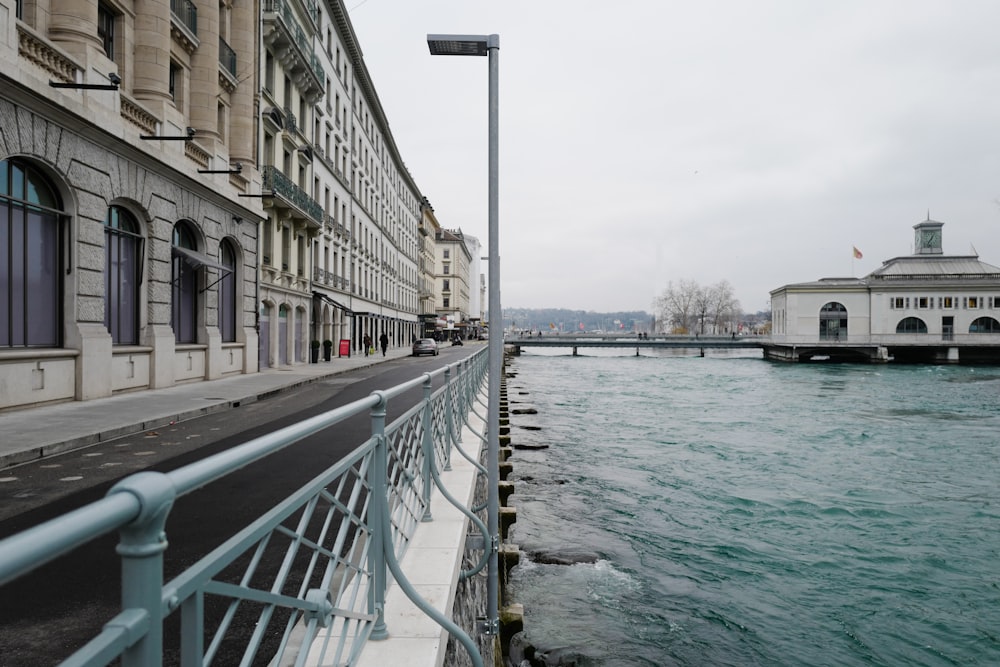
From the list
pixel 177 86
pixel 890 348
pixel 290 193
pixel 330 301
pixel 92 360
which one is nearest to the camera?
pixel 92 360

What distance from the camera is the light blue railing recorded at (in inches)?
46.1

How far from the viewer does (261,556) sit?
2605mm

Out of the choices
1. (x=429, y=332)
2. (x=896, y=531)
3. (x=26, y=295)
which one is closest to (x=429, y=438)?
(x=896, y=531)

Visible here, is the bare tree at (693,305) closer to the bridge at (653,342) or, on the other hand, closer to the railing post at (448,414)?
the bridge at (653,342)

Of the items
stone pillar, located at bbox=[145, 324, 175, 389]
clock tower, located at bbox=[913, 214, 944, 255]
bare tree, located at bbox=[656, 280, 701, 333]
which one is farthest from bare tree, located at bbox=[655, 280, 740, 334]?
stone pillar, located at bbox=[145, 324, 175, 389]

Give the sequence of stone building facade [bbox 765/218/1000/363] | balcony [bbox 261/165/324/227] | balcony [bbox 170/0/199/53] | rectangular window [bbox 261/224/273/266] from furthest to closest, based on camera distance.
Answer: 1. stone building facade [bbox 765/218/1000/363]
2. rectangular window [bbox 261/224/273/266]
3. balcony [bbox 261/165/324/227]
4. balcony [bbox 170/0/199/53]

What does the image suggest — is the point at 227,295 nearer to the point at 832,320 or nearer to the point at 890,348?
the point at 890,348

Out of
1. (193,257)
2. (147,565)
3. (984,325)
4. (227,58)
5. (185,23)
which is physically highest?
(227,58)

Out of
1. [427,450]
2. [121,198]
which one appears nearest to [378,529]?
[427,450]

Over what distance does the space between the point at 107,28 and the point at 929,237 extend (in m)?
94.9

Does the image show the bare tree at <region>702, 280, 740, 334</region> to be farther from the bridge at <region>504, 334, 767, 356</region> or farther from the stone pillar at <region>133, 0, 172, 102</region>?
the stone pillar at <region>133, 0, 172, 102</region>

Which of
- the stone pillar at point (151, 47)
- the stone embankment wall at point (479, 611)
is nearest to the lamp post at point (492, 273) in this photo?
the stone embankment wall at point (479, 611)

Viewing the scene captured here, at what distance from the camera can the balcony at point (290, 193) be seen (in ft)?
87.8

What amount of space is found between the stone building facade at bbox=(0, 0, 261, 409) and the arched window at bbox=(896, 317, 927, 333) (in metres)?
70.3
